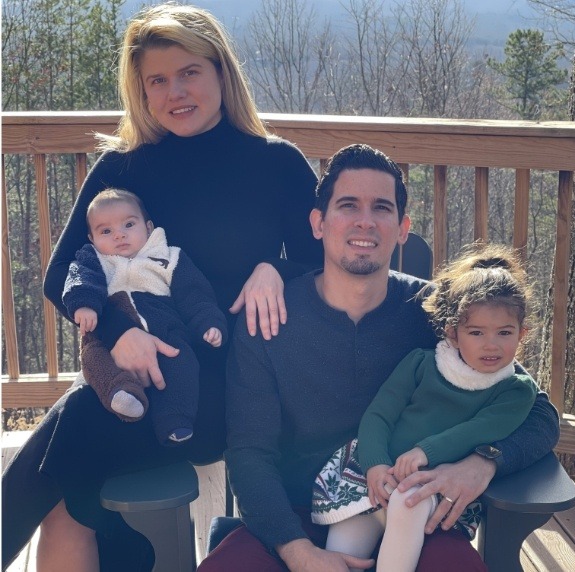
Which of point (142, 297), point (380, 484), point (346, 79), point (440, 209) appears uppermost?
point (346, 79)

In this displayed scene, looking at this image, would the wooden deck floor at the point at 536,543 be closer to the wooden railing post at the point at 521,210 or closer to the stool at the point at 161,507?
the stool at the point at 161,507

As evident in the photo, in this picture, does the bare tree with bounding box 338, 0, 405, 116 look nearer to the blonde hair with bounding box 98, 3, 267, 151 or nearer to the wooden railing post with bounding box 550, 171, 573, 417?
the wooden railing post with bounding box 550, 171, 573, 417

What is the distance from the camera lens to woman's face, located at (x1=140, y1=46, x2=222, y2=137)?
7.30 ft

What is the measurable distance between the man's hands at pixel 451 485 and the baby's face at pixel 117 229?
2.93 ft

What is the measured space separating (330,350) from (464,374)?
1.02ft

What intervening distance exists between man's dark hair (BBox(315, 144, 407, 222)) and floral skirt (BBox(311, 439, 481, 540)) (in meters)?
0.56

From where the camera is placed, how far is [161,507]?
153 cm

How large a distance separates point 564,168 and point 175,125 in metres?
1.31

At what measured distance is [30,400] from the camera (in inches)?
131

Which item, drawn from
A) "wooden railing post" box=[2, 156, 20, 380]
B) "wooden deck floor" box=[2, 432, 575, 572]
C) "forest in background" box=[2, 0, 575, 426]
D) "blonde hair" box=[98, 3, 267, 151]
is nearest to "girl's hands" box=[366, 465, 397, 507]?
"wooden deck floor" box=[2, 432, 575, 572]

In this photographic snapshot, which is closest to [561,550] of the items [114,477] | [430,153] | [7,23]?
[430,153]

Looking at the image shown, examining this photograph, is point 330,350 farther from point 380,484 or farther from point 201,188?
point 201,188

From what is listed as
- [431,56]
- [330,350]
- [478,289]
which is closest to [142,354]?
[330,350]

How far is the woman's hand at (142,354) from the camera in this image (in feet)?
6.31
